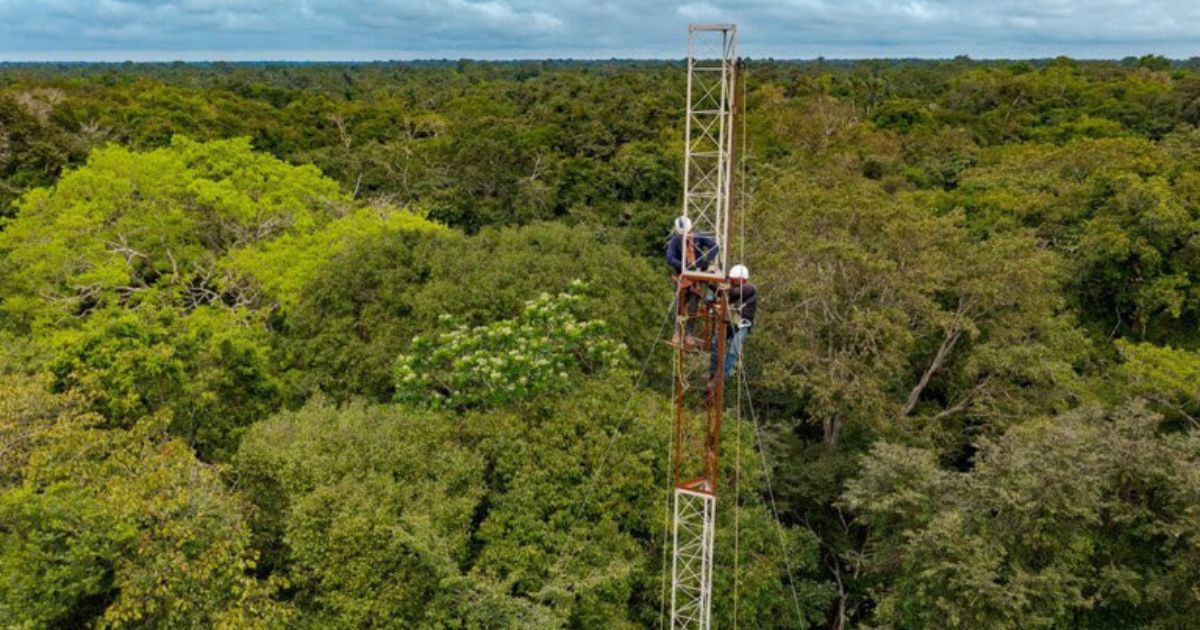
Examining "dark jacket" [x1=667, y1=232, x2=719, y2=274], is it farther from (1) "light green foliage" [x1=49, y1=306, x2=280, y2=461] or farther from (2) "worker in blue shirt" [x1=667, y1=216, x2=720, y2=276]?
(1) "light green foliage" [x1=49, y1=306, x2=280, y2=461]

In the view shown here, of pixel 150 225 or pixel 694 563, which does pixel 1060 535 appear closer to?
pixel 694 563

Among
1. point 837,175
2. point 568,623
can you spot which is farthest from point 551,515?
point 837,175

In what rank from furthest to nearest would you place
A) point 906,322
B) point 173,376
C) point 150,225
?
point 150,225
point 906,322
point 173,376

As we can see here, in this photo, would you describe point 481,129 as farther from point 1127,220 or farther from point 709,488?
point 709,488

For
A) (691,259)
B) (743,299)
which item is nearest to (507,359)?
(691,259)

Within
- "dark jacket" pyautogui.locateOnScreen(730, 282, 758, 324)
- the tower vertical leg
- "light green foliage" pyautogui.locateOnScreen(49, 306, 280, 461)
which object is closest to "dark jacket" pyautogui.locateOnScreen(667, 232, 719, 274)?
"dark jacket" pyautogui.locateOnScreen(730, 282, 758, 324)

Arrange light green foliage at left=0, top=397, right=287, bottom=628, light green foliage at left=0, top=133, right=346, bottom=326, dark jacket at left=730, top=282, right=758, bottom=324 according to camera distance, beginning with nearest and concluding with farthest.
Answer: dark jacket at left=730, top=282, right=758, bottom=324, light green foliage at left=0, top=397, right=287, bottom=628, light green foliage at left=0, top=133, right=346, bottom=326
